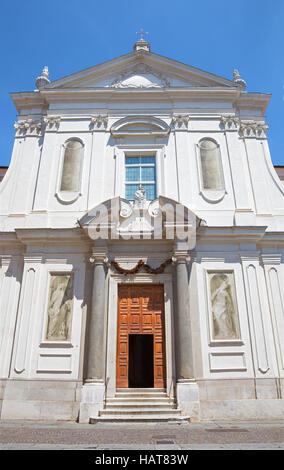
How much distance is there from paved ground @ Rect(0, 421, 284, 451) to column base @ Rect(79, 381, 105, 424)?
2.59 ft

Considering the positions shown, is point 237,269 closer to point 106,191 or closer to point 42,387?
point 106,191

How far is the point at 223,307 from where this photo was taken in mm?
11492

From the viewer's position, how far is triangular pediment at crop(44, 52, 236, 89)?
15.1 m

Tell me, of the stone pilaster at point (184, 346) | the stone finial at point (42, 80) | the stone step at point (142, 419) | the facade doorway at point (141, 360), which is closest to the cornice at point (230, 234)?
the stone pilaster at point (184, 346)

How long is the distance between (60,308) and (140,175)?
6.12 m

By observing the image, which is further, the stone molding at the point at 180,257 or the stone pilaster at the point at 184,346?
the stone molding at the point at 180,257

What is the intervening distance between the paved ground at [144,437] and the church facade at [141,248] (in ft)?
4.21

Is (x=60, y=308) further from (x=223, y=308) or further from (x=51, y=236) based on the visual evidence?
(x=223, y=308)

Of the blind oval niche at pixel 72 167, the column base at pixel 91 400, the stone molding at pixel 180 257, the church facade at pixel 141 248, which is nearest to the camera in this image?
the column base at pixel 91 400

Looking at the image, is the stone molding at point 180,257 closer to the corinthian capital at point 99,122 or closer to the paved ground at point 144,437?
the paved ground at point 144,437

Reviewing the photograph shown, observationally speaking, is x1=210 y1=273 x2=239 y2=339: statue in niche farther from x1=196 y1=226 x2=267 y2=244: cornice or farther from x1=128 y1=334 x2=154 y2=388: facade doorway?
x1=128 y1=334 x2=154 y2=388: facade doorway

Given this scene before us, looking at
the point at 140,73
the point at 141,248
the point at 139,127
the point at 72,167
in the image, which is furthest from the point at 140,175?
the point at 140,73

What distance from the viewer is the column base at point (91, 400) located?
9.83 meters
